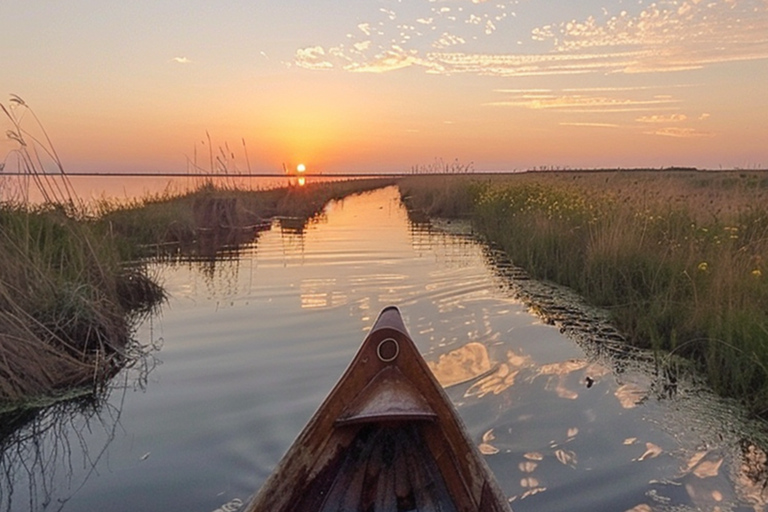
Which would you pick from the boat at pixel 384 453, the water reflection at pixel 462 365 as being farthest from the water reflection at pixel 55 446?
the water reflection at pixel 462 365

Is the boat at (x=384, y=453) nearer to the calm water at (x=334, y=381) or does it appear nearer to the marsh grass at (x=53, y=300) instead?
the calm water at (x=334, y=381)

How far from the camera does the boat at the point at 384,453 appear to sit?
2703 mm

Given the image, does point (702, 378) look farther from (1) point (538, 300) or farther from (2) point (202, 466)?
(2) point (202, 466)

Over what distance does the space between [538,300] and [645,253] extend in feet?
4.94

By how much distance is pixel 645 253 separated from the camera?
7.41 metres

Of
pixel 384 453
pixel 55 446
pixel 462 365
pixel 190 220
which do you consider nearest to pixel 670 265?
pixel 462 365

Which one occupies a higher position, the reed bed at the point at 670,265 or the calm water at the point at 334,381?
the reed bed at the point at 670,265

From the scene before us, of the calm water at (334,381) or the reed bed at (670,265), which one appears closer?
the calm water at (334,381)

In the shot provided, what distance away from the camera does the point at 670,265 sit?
268 inches

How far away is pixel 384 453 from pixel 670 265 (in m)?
5.10

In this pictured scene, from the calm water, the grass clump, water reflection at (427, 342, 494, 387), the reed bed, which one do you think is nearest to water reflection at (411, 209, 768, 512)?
the calm water

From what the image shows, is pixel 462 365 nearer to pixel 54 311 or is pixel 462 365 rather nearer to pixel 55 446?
pixel 55 446

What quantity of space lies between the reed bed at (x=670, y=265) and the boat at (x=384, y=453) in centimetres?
274

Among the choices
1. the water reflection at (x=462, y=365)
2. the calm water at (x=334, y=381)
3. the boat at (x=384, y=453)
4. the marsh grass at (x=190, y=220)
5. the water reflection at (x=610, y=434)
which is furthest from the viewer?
the marsh grass at (x=190, y=220)
